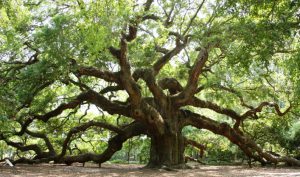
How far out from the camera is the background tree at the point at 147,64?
654 cm

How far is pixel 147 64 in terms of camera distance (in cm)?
1244

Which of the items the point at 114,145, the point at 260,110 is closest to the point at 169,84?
the point at 114,145

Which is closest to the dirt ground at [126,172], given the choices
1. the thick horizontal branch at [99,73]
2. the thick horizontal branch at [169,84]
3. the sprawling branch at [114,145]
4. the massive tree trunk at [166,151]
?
the massive tree trunk at [166,151]

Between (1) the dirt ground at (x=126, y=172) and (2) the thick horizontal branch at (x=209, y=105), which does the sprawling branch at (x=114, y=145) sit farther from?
(2) the thick horizontal branch at (x=209, y=105)

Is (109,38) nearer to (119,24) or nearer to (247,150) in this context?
(119,24)

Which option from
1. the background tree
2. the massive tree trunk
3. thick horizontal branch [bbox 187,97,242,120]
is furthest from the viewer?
thick horizontal branch [bbox 187,97,242,120]

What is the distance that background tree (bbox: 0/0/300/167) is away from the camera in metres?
6.54

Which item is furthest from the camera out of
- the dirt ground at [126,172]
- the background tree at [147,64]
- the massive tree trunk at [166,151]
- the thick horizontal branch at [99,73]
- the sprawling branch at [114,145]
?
the sprawling branch at [114,145]

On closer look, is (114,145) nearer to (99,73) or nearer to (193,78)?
(99,73)

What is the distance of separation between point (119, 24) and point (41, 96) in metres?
5.79

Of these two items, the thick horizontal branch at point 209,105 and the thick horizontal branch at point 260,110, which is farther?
the thick horizontal branch at point 260,110

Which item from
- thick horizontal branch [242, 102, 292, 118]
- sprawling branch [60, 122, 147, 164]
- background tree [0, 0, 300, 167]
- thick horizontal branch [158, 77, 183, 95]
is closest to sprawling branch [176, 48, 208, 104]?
background tree [0, 0, 300, 167]

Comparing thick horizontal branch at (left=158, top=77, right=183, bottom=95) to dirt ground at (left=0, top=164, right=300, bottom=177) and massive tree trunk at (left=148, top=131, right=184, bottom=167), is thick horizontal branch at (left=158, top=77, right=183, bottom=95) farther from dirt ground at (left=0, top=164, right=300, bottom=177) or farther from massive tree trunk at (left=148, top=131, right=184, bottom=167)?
dirt ground at (left=0, top=164, right=300, bottom=177)

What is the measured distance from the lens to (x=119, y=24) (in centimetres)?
831
